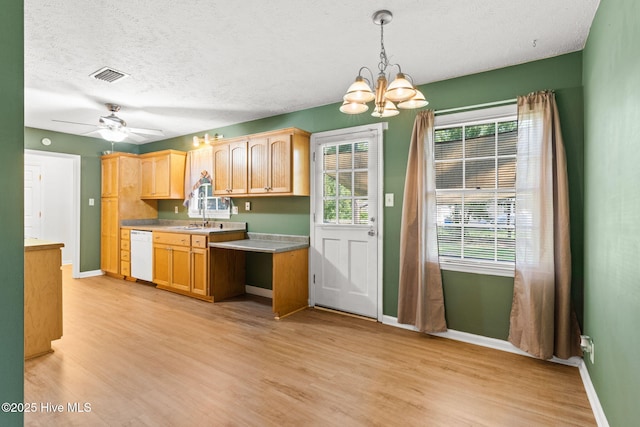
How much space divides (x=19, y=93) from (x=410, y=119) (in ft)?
10.1

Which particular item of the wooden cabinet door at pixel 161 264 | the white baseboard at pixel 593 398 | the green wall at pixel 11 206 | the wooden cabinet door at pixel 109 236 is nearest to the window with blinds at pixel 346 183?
the white baseboard at pixel 593 398

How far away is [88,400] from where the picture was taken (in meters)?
2.09

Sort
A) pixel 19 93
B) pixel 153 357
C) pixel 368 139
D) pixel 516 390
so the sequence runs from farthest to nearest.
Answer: pixel 368 139, pixel 153 357, pixel 516 390, pixel 19 93

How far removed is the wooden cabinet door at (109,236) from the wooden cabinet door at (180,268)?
160cm

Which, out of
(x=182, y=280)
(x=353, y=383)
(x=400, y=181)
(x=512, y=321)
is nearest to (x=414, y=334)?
(x=512, y=321)

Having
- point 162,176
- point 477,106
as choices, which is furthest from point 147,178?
point 477,106

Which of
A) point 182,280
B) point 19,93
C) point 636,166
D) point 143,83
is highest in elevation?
point 143,83

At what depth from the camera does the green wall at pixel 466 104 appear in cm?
259

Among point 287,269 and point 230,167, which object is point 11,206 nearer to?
point 287,269

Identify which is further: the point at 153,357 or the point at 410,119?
the point at 410,119

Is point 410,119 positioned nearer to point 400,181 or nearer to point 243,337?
point 400,181

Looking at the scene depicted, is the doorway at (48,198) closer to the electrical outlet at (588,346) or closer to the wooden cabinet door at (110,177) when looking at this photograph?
the wooden cabinet door at (110,177)

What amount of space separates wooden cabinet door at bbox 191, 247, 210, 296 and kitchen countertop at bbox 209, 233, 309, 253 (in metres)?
0.23

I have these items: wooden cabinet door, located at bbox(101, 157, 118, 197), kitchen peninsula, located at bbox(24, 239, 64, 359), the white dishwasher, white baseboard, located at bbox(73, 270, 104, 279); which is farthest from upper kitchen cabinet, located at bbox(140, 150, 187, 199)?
kitchen peninsula, located at bbox(24, 239, 64, 359)
